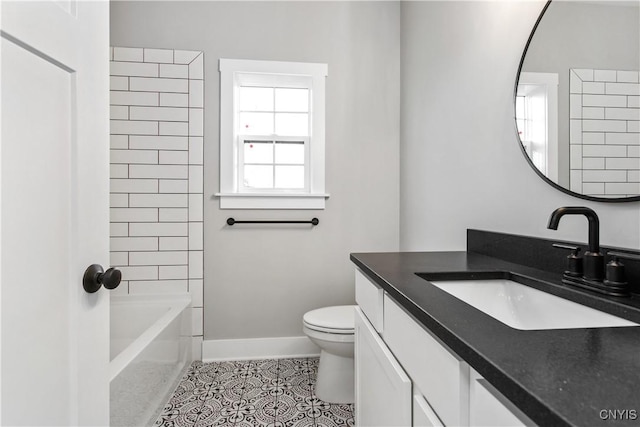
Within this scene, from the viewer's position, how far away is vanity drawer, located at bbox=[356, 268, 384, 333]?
1127 millimetres

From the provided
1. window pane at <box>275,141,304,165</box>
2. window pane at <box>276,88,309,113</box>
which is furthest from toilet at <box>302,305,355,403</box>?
window pane at <box>276,88,309,113</box>

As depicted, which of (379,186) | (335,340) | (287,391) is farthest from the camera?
(379,186)

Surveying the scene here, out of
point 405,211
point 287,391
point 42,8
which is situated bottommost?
point 287,391

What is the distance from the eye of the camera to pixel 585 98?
3.59 ft

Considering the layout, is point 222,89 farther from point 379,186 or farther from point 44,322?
point 44,322

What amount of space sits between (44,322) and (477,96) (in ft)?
5.75

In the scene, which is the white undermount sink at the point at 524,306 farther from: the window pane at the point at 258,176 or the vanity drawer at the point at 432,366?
the window pane at the point at 258,176

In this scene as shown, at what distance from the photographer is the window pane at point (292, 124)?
261cm

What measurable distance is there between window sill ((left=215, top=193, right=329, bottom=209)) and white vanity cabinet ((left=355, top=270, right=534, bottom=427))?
1.14 m

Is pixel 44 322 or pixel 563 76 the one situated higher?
pixel 563 76

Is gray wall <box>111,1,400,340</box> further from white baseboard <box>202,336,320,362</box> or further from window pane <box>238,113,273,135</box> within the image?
window pane <box>238,113,273,135</box>

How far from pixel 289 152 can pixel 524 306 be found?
6.21 ft

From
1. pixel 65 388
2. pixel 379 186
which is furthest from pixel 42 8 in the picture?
pixel 379 186

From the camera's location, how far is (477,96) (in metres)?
1.69
